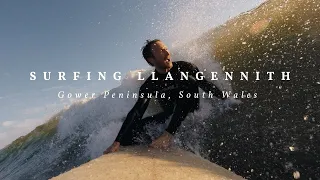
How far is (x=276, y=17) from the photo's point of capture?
8.86m

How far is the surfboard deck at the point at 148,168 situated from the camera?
299cm

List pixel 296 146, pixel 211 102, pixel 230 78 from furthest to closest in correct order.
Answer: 1. pixel 230 78
2. pixel 211 102
3. pixel 296 146

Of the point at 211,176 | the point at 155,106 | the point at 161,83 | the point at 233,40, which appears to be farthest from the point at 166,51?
the point at 233,40

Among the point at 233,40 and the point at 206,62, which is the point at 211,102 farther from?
the point at 233,40

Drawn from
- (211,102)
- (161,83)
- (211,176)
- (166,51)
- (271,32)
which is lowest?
(211,176)

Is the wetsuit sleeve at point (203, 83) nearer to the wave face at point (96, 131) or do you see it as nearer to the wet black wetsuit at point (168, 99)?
the wet black wetsuit at point (168, 99)

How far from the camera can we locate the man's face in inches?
183

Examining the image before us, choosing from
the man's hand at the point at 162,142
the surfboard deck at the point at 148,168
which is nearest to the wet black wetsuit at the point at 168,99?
the man's hand at the point at 162,142

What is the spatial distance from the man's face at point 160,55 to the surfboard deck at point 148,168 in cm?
119

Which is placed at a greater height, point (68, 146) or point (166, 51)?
point (166, 51)

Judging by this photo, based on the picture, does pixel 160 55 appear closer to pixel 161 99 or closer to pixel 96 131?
pixel 161 99

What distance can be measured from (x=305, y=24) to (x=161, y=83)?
4.00 meters

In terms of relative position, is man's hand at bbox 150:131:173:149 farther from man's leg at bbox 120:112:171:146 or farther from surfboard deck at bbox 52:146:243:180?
man's leg at bbox 120:112:171:146

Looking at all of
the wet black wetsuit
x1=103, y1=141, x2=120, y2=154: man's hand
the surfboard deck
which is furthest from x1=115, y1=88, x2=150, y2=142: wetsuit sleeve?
the surfboard deck
